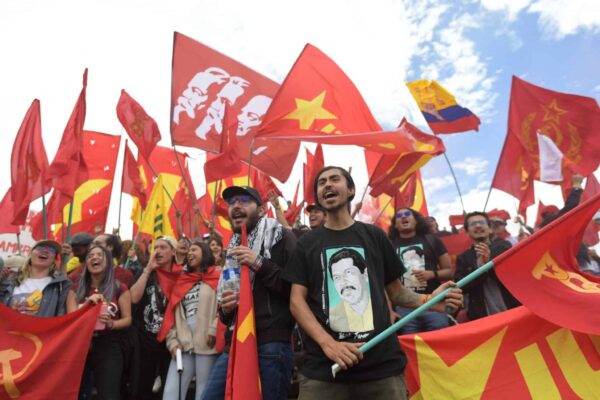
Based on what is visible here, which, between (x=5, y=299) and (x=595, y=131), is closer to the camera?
(x=5, y=299)

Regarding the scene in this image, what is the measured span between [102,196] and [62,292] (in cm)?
508

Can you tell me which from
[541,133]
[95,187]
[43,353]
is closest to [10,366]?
[43,353]

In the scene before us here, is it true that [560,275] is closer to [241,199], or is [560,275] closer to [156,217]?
[241,199]

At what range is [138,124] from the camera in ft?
24.6

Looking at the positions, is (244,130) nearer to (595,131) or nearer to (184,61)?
(184,61)

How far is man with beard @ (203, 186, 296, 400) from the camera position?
2766mm

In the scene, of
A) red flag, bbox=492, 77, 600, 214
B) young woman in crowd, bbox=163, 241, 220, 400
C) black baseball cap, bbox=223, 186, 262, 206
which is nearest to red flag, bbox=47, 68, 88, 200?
young woman in crowd, bbox=163, 241, 220, 400

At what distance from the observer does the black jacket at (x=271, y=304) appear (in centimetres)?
280

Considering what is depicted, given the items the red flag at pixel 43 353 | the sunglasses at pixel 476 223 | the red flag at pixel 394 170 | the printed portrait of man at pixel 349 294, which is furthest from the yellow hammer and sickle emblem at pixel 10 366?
the red flag at pixel 394 170

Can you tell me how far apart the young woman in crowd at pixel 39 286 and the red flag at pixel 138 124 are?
3438 millimetres

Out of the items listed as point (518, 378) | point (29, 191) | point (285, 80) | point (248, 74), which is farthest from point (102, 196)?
point (518, 378)

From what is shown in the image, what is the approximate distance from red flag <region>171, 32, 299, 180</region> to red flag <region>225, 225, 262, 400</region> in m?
3.78

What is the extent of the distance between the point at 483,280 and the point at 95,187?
23.7ft

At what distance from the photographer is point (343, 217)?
260 centimetres
